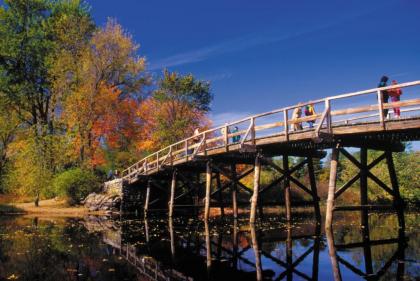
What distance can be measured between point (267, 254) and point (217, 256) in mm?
1331

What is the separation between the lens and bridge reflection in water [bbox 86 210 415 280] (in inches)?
323

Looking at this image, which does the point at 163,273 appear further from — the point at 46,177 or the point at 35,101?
the point at 35,101

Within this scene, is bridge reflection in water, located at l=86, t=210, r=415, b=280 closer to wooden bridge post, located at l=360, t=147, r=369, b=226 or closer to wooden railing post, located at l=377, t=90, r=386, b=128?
wooden bridge post, located at l=360, t=147, r=369, b=226

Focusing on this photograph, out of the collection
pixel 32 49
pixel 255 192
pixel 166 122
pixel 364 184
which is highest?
pixel 32 49

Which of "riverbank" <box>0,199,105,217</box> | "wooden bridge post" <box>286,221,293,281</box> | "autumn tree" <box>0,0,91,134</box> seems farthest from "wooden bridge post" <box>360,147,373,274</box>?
"autumn tree" <box>0,0,91,134</box>

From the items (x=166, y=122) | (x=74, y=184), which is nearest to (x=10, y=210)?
(x=74, y=184)

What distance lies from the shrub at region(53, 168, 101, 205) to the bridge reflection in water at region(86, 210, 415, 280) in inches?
663

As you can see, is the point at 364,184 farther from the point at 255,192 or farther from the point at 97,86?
the point at 97,86

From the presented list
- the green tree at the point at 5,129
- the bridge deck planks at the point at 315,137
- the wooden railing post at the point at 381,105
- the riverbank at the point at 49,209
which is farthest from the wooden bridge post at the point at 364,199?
the green tree at the point at 5,129

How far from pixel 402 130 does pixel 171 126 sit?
984 inches

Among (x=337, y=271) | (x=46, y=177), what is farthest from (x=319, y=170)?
(x=337, y=271)

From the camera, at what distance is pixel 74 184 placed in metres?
30.9

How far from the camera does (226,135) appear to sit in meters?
17.8

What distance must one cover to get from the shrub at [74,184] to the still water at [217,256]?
1609 cm
